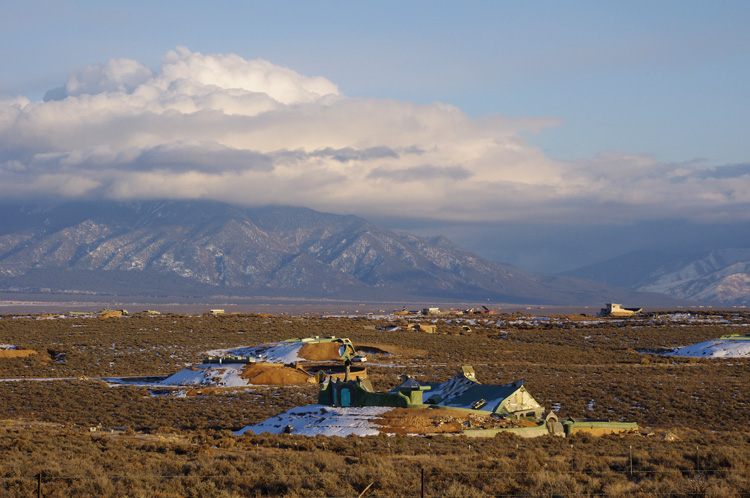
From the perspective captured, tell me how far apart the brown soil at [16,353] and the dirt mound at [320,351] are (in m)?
23.1

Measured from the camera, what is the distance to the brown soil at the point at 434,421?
3062cm

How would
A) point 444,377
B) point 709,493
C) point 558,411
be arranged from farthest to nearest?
point 444,377 → point 558,411 → point 709,493

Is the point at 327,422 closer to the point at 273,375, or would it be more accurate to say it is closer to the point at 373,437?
the point at 373,437

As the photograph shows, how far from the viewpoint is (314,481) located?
64.2 ft

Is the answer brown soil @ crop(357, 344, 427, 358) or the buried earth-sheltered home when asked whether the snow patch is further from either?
brown soil @ crop(357, 344, 427, 358)

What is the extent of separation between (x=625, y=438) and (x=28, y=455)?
21.4m

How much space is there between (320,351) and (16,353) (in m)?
25.4

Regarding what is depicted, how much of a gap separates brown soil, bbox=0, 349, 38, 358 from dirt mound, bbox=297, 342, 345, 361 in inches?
909

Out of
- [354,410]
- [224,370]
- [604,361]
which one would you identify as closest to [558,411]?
[354,410]

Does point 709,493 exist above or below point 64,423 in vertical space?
above

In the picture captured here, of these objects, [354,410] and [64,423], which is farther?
[64,423]

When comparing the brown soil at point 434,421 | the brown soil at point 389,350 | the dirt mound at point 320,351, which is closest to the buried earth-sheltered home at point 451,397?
the brown soil at point 434,421

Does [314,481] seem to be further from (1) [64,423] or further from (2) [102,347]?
(2) [102,347]

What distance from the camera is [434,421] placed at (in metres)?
31.0
